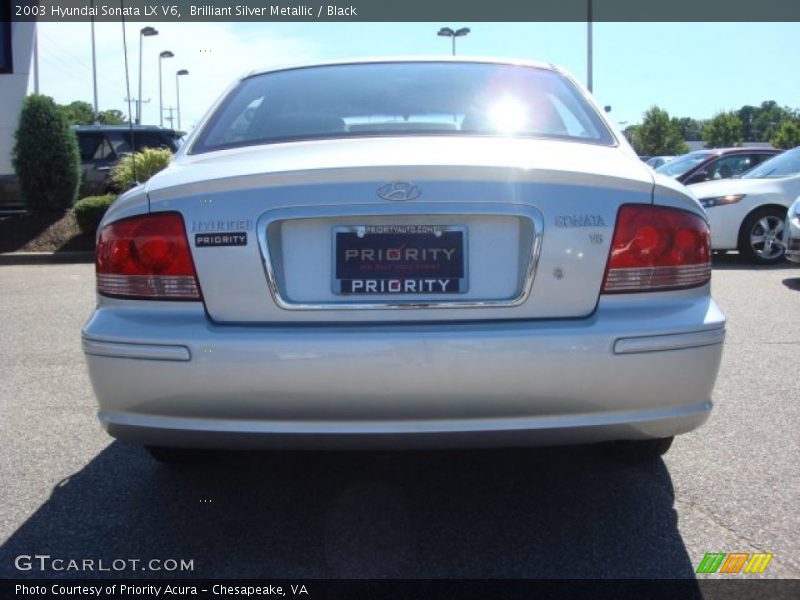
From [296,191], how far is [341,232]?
18cm

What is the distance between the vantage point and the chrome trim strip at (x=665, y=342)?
8.50ft

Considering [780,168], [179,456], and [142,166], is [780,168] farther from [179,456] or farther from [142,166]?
[179,456]

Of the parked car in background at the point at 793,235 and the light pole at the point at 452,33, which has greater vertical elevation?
the light pole at the point at 452,33

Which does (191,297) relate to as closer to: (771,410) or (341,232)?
(341,232)

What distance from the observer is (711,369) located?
8.98 ft

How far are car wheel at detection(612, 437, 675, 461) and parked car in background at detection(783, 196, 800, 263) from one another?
596 centimetres

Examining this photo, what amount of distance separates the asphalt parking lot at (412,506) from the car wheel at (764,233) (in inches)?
267

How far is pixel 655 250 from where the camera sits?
2.73 metres

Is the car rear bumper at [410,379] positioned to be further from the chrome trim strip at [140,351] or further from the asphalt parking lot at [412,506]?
the asphalt parking lot at [412,506]

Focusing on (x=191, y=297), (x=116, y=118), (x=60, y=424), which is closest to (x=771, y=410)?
(x=191, y=297)

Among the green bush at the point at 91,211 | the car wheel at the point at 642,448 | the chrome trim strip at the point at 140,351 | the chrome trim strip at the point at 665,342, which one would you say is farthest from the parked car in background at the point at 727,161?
the chrome trim strip at the point at 140,351

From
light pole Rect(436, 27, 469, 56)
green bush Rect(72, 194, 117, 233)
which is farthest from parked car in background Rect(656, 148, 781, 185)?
light pole Rect(436, 27, 469, 56)

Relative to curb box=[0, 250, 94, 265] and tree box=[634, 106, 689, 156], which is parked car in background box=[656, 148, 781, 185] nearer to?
curb box=[0, 250, 94, 265]

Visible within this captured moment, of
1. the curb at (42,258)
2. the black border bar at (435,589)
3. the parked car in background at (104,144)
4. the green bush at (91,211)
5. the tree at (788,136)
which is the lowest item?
the black border bar at (435,589)
